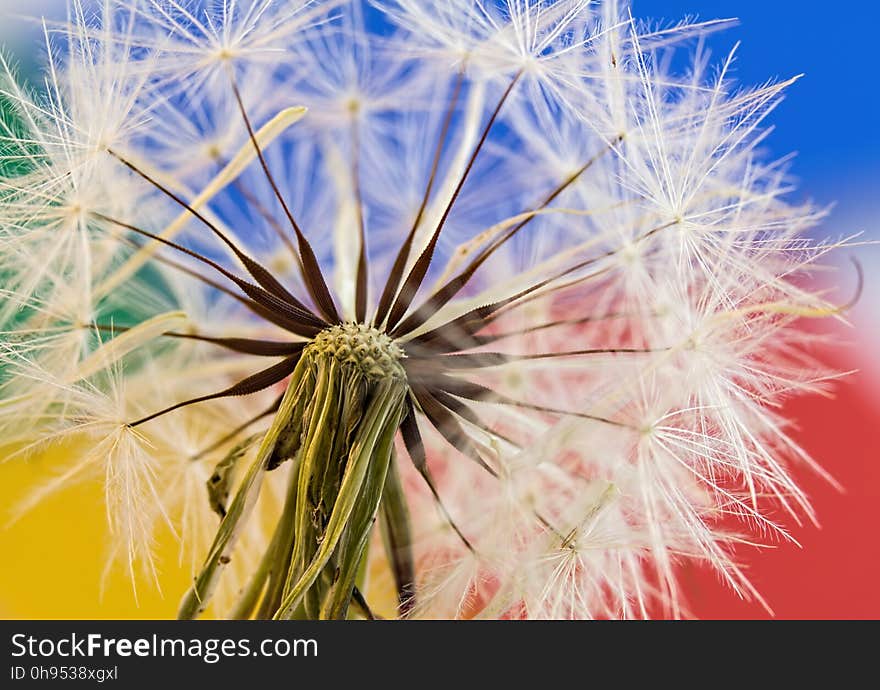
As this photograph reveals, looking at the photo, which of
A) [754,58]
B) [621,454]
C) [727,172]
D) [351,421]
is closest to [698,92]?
[727,172]

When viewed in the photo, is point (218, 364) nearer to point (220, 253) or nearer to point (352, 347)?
point (220, 253)

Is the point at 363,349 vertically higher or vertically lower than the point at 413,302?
lower

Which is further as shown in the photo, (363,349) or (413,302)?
(413,302)
